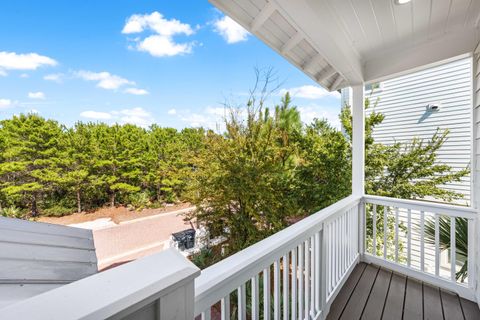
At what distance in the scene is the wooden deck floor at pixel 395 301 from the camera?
5.96 feet

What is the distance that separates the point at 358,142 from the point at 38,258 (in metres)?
2.99

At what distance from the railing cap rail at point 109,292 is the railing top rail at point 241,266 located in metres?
0.25

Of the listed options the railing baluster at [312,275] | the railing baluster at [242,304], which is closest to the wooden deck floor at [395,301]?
the railing baluster at [312,275]

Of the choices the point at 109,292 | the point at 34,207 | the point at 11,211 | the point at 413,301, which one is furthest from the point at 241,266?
the point at 34,207

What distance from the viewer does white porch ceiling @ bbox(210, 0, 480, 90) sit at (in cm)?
155

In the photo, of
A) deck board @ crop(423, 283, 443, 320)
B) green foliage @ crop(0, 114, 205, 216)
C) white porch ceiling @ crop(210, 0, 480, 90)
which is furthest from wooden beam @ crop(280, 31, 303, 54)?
green foliage @ crop(0, 114, 205, 216)

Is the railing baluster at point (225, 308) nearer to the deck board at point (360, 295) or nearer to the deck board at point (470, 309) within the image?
the deck board at point (360, 295)

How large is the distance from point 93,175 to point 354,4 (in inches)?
223

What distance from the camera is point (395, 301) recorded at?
1972 millimetres

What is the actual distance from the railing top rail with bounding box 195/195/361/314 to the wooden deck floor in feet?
3.48

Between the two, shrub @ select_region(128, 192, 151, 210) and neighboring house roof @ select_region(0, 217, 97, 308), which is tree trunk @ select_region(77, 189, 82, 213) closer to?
shrub @ select_region(128, 192, 151, 210)

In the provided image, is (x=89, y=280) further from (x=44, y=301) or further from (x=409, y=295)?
(x=409, y=295)

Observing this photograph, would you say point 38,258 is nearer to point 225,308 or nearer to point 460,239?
point 225,308

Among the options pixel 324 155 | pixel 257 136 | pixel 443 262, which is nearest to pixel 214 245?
pixel 257 136
